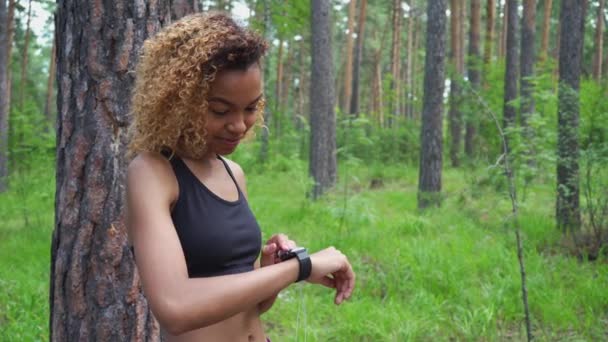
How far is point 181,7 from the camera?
281 centimetres

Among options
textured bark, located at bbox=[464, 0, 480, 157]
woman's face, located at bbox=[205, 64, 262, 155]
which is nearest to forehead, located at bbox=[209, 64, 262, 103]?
woman's face, located at bbox=[205, 64, 262, 155]

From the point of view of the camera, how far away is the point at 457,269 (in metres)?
5.45

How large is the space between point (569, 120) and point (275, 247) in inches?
236

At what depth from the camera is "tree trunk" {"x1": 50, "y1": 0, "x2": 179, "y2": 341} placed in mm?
2623

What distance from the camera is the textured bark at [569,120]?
6.36 metres

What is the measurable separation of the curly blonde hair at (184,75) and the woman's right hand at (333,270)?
0.47 metres

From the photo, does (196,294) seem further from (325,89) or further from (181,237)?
(325,89)

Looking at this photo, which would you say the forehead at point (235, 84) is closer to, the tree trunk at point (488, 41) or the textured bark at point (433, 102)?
the textured bark at point (433, 102)

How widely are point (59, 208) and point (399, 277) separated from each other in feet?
11.7

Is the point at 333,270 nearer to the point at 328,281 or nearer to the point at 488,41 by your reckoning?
the point at 328,281

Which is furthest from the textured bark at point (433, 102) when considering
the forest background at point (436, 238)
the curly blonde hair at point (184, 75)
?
the curly blonde hair at point (184, 75)

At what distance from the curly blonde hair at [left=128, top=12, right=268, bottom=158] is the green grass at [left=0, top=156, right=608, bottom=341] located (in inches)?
48.5

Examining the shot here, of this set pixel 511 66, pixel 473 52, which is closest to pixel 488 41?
pixel 473 52

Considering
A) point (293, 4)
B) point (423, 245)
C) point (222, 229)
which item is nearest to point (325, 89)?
point (293, 4)
